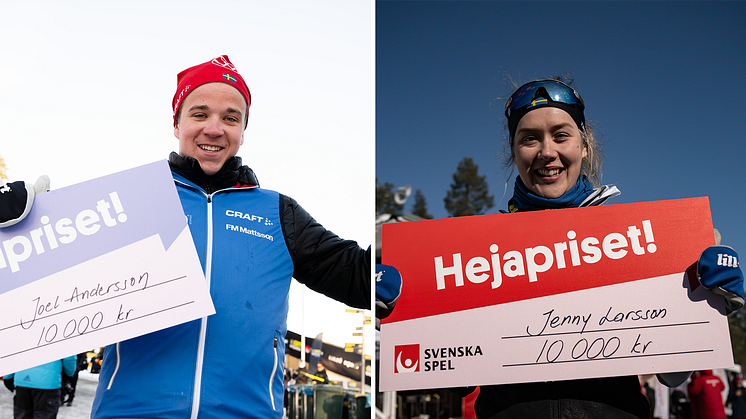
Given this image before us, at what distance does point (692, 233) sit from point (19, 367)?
201 centimetres

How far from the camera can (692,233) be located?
5.36 feet

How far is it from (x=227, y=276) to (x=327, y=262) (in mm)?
343

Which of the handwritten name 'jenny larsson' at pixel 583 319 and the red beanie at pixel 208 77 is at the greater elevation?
the red beanie at pixel 208 77

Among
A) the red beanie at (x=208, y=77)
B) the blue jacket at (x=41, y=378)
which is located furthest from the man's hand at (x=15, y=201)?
the blue jacket at (x=41, y=378)

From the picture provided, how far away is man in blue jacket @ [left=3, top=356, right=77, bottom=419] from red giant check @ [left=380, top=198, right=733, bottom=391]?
4.75 metres

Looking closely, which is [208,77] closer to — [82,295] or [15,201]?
[15,201]

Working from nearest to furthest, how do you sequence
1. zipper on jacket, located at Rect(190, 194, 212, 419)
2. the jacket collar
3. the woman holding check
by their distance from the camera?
zipper on jacket, located at Rect(190, 194, 212, 419)
the woman holding check
the jacket collar

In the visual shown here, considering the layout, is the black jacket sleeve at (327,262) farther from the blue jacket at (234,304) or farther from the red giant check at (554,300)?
the red giant check at (554,300)

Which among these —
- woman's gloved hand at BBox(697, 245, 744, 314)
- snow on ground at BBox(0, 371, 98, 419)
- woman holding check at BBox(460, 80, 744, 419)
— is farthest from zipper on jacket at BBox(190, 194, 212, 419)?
snow on ground at BBox(0, 371, 98, 419)

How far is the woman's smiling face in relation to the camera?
1.71 meters

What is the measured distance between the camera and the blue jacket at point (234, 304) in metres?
1.41

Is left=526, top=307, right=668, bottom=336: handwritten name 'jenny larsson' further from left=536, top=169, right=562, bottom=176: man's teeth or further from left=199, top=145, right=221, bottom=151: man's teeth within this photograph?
left=199, top=145, right=221, bottom=151: man's teeth

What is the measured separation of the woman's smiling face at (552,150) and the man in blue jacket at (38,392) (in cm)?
→ 516

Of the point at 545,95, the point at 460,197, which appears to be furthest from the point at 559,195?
the point at 460,197
